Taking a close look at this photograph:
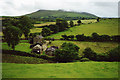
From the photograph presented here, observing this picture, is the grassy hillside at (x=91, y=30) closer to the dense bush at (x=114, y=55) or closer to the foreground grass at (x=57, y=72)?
the dense bush at (x=114, y=55)

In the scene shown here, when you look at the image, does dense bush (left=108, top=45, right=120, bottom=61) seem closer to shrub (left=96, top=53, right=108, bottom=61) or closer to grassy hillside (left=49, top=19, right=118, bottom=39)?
shrub (left=96, top=53, right=108, bottom=61)

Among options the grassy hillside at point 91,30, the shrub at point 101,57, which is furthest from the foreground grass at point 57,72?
the grassy hillside at point 91,30

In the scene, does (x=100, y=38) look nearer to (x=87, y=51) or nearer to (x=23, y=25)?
(x=87, y=51)

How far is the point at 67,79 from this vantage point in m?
13.8

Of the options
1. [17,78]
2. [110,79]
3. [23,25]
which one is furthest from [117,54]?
[23,25]

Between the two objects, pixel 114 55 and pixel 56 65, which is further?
pixel 114 55

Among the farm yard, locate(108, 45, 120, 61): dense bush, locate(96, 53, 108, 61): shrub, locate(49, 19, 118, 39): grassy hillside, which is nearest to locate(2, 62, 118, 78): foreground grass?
the farm yard

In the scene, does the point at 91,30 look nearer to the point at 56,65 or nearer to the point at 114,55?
the point at 114,55

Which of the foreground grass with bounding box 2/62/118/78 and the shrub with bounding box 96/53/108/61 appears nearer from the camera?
the foreground grass with bounding box 2/62/118/78

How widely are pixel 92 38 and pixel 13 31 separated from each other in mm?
43075

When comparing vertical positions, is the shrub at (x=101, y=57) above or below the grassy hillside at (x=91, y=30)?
below

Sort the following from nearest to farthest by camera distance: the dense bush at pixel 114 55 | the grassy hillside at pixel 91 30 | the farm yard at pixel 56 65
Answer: the farm yard at pixel 56 65 < the dense bush at pixel 114 55 < the grassy hillside at pixel 91 30

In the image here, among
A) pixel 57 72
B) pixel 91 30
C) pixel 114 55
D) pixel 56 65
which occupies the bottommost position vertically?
pixel 114 55

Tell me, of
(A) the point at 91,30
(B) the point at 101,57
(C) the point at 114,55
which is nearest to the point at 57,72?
(B) the point at 101,57
